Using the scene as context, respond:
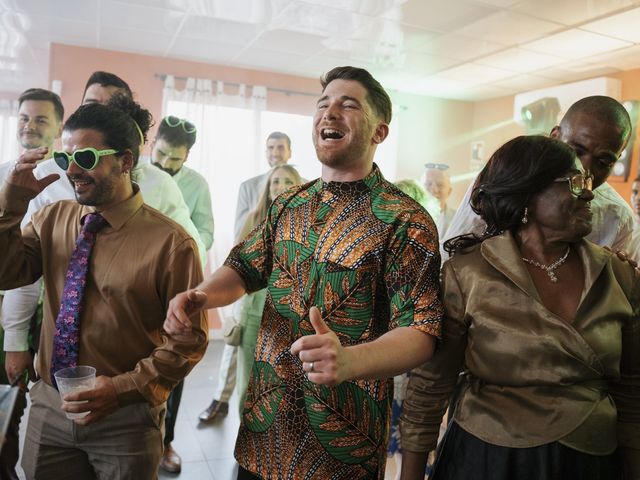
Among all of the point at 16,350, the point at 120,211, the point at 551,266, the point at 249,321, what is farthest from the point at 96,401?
the point at 249,321

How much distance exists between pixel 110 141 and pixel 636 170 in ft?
18.6

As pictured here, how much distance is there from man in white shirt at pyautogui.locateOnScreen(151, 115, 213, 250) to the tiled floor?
125 cm

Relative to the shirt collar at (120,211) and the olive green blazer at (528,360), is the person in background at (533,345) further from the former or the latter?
the shirt collar at (120,211)

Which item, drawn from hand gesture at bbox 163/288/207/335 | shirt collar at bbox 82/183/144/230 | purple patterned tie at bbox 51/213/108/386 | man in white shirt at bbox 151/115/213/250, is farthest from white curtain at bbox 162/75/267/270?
hand gesture at bbox 163/288/207/335

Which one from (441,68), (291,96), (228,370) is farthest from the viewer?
(291,96)

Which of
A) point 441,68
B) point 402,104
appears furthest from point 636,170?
point 402,104

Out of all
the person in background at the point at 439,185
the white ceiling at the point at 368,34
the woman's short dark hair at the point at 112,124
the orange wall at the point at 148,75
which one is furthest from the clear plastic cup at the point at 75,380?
the orange wall at the point at 148,75

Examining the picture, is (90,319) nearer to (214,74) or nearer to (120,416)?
(120,416)

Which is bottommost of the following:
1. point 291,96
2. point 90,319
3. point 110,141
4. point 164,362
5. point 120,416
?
point 120,416

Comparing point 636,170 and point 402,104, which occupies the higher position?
point 402,104

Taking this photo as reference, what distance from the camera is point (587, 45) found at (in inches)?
197

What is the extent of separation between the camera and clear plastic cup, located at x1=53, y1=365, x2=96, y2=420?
1.43m

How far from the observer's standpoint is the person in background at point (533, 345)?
1238 mm

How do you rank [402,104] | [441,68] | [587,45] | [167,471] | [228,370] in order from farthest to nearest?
1. [402,104]
2. [441,68]
3. [587,45]
4. [228,370]
5. [167,471]
